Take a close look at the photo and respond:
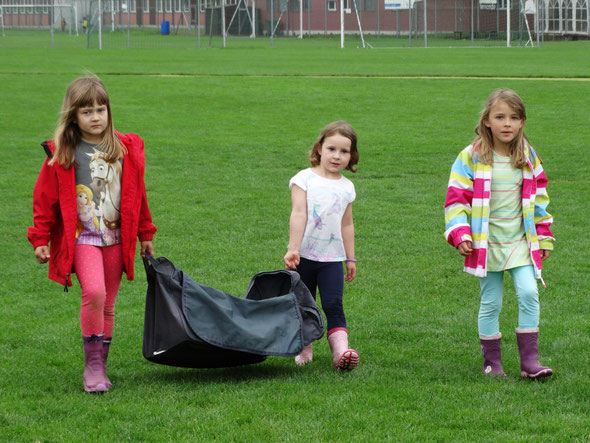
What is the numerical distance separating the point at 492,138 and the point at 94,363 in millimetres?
2306

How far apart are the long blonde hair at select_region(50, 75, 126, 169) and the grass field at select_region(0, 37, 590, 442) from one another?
1.16 m

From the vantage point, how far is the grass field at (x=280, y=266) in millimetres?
4445

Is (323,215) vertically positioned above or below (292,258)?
above

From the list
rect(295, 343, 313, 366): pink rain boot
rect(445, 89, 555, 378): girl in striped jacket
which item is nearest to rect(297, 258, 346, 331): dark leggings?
rect(295, 343, 313, 366): pink rain boot

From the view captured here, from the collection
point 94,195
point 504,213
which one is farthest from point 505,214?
point 94,195

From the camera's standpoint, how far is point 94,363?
16.3 feet

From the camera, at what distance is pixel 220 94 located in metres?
21.3

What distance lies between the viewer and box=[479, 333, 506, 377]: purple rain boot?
5.12 meters

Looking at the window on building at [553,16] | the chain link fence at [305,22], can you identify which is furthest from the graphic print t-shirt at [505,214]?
the window on building at [553,16]

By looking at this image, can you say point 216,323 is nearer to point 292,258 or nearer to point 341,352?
point 292,258

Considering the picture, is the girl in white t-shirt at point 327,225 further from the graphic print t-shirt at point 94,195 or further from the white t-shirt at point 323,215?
the graphic print t-shirt at point 94,195

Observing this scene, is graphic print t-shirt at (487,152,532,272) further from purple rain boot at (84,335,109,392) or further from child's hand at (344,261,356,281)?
purple rain boot at (84,335,109,392)

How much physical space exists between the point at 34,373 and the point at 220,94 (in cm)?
1634

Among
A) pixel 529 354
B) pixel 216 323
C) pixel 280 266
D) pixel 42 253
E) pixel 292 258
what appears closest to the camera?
pixel 42 253
